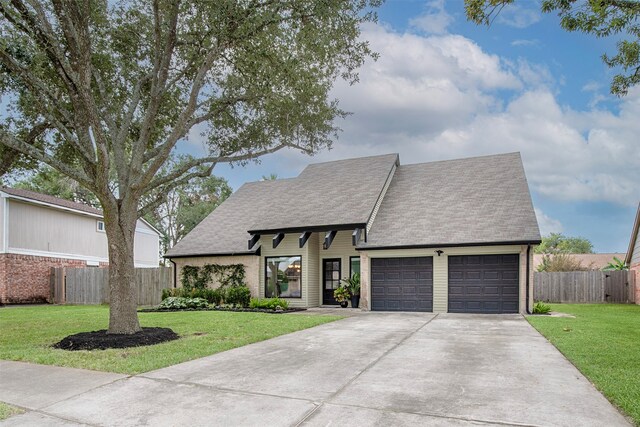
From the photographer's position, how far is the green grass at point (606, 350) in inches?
193

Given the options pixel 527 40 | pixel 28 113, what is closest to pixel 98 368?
pixel 28 113

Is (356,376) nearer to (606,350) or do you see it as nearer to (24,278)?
(606,350)

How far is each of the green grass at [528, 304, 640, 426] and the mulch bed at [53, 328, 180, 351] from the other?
24.3 ft

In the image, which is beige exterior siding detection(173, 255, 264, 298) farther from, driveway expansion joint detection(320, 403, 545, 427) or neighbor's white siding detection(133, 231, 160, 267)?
driveway expansion joint detection(320, 403, 545, 427)

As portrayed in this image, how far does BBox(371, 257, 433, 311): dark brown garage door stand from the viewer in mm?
15742

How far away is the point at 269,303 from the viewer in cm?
1617

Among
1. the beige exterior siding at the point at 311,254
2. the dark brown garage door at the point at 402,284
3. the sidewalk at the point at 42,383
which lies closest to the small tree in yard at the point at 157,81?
the sidewalk at the point at 42,383

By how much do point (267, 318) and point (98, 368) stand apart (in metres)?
6.95

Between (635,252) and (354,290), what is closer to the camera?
(354,290)

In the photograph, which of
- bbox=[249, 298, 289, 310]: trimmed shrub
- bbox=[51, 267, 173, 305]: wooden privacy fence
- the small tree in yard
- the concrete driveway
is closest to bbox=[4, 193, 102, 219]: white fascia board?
bbox=[51, 267, 173, 305]: wooden privacy fence

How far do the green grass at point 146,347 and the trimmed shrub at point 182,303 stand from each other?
3798mm

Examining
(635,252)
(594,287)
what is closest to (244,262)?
(594,287)

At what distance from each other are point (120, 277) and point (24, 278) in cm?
1615

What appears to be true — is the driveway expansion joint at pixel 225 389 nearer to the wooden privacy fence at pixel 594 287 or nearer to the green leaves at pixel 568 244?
the wooden privacy fence at pixel 594 287
